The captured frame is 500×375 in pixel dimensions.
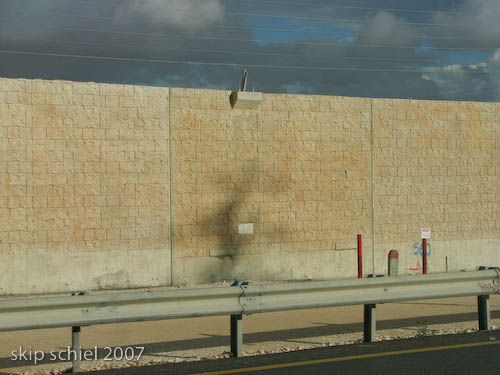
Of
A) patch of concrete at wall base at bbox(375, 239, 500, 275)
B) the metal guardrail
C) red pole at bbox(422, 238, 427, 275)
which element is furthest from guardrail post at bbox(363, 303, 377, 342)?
patch of concrete at wall base at bbox(375, 239, 500, 275)

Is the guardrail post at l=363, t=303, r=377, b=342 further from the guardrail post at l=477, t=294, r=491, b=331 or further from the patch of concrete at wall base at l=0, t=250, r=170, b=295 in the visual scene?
the patch of concrete at wall base at l=0, t=250, r=170, b=295

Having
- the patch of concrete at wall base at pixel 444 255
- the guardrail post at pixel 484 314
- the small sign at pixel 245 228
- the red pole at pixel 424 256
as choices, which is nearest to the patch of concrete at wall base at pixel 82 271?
the small sign at pixel 245 228

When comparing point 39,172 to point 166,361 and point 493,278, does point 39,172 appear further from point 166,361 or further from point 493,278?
point 493,278

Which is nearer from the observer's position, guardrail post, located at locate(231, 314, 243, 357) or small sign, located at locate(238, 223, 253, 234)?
guardrail post, located at locate(231, 314, 243, 357)

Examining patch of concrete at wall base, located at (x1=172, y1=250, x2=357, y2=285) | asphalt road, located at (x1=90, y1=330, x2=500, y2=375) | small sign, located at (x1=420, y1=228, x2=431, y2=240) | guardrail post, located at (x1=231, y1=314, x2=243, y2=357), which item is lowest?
asphalt road, located at (x1=90, y1=330, x2=500, y2=375)

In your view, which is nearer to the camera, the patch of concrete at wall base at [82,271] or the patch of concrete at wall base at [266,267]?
the patch of concrete at wall base at [82,271]

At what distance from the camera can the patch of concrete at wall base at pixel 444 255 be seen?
17.7m

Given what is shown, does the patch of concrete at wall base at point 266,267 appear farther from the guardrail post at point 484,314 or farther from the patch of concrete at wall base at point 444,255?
the guardrail post at point 484,314

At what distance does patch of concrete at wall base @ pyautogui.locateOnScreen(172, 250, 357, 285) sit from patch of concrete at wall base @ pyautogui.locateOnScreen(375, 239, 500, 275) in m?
1.06

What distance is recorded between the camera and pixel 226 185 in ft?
52.5

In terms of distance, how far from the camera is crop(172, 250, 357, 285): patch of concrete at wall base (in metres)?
15.6

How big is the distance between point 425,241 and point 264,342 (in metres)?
8.95

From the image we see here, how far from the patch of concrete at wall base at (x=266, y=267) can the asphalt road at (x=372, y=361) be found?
740 cm

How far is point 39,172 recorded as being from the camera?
14.3 metres
